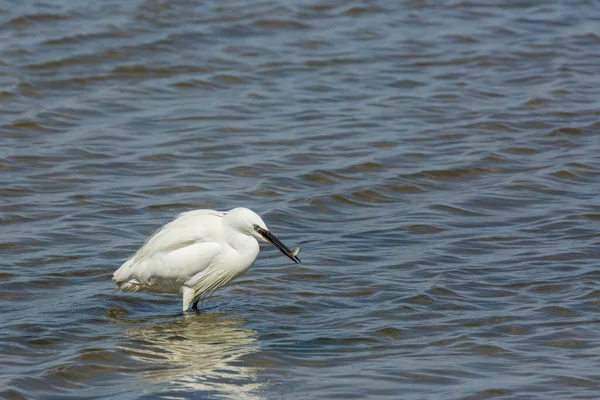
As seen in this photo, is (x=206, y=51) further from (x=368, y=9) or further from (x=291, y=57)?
(x=368, y=9)

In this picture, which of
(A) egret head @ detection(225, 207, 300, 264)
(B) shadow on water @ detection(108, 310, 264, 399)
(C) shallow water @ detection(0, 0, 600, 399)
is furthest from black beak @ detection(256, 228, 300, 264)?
(B) shadow on water @ detection(108, 310, 264, 399)

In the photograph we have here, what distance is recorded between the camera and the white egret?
24.8 feet

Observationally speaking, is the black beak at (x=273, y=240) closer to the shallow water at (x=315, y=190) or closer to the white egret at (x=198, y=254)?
the white egret at (x=198, y=254)

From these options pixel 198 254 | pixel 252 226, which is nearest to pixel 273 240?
pixel 252 226


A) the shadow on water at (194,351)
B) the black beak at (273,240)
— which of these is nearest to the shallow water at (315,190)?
the shadow on water at (194,351)

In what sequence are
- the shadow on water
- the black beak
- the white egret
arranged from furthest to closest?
1. the white egret
2. the black beak
3. the shadow on water

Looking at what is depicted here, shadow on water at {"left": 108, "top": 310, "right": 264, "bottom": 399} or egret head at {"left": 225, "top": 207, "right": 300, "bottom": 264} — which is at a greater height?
egret head at {"left": 225, "top": 207, "right": 300, "bottom": 264}

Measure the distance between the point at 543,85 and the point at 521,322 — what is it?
683 cm

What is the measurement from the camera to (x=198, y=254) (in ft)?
25.0

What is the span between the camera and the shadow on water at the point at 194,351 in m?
6.20

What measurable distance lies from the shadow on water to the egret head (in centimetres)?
60

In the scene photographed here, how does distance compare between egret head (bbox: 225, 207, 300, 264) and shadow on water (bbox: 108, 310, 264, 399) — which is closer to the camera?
shadow on water (bbox: 108, 310, 264, 399)

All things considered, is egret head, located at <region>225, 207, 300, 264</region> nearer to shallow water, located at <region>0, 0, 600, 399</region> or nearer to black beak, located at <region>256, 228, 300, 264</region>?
black beak, located at <region>256, 228, 300, 264</region>

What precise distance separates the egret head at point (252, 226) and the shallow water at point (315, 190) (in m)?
0.53
